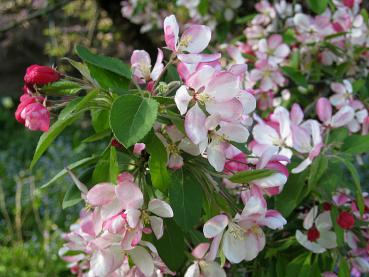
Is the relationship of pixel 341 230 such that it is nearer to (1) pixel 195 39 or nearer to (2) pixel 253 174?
(2) pixel 253 174

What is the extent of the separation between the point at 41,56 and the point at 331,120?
5.79 metres

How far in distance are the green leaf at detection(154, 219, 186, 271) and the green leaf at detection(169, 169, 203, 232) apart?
0.16 feet

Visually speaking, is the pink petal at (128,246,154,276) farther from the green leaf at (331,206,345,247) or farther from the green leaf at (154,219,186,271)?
the green leaf at (331,206,345,247)

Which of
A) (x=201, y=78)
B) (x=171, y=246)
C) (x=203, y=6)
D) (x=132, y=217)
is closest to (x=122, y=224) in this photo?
(x=132, y=217)

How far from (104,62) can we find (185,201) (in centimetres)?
25

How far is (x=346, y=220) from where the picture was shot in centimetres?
115

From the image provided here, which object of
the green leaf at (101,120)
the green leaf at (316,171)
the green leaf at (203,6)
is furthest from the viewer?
the green leaf at (203,6)

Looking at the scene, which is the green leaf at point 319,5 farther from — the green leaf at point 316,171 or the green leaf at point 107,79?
the green leaf at point 107,79

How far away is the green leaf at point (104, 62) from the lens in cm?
94

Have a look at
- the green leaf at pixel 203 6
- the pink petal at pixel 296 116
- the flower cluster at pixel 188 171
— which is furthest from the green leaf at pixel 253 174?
the green leaf at pixel 203 6

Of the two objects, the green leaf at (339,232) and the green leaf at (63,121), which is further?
the green leaf at (339,232)

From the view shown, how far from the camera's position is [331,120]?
1.33 metres

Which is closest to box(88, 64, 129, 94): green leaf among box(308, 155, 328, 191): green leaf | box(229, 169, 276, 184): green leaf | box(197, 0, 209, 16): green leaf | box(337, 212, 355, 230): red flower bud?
box(229, 169, 276, 184): green leaf

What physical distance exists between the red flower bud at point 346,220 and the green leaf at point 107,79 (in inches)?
18.9
